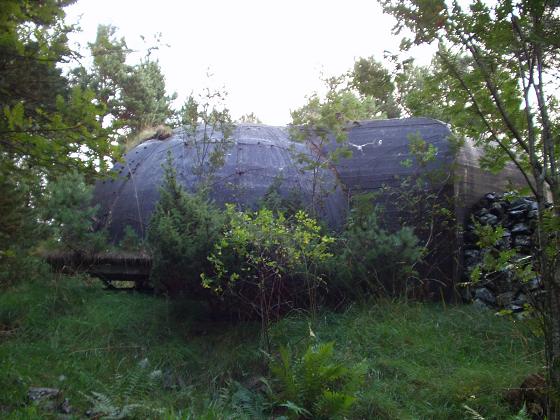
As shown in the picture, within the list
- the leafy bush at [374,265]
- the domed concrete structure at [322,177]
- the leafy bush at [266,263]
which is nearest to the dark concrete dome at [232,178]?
the domed concrete structure at [322,177]

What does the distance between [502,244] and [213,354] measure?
394 centimetres

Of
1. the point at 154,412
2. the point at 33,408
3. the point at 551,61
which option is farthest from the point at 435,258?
the point at 33,408

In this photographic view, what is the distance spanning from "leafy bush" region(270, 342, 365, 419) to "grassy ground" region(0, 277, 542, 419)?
0.21 metres

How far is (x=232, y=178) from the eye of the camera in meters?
8.71

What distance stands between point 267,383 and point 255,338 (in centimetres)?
155

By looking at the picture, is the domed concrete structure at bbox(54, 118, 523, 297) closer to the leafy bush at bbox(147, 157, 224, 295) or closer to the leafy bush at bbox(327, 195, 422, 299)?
the leafy bush at bbox(327, 195, 422, 299)

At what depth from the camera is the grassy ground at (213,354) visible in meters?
4.72

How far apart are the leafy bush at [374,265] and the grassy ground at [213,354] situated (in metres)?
0.32

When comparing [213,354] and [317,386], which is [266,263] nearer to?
[213,354]

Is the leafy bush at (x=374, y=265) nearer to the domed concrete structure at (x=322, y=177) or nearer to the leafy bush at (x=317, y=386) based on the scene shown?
the domed concrete structure at (x=322, y=177)

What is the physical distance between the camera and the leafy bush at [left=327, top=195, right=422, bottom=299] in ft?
22.8

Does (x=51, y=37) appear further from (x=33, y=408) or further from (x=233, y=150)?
(x=233, y=150)

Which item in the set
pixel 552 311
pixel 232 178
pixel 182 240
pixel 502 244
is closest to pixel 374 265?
pixel 502 244

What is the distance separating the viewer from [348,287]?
274 inches
